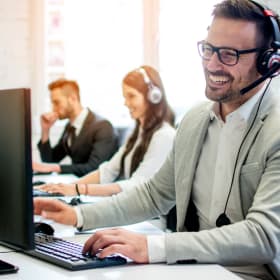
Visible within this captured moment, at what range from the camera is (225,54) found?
1.45m

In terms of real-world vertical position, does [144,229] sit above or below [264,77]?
below

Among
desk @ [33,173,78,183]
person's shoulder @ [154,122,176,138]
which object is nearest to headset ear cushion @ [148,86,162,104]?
person's shoulder @ [154,122,176,138]

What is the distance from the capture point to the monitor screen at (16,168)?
3.27 ft

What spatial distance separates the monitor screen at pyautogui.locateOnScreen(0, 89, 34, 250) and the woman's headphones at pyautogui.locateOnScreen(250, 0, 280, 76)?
2.31ft

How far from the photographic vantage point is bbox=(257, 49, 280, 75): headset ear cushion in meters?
1.44

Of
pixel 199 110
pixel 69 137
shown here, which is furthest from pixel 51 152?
pixel 199 110

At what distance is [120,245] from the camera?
1.16 m

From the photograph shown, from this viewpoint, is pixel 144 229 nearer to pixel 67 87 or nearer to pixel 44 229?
pixel 44 229

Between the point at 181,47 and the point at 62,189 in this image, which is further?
the point at 181,47

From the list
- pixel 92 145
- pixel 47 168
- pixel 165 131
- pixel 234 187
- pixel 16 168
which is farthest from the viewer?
pixel 92 145

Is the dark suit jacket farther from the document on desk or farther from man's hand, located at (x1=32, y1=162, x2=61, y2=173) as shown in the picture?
the document on desk

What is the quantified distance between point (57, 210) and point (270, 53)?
697 mm

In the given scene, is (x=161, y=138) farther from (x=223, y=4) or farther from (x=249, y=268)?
(x=249, y=268)

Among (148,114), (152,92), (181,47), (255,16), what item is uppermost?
(181,47)
